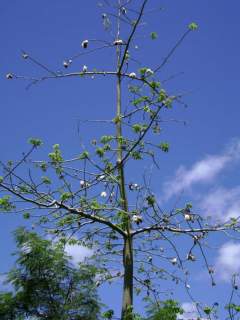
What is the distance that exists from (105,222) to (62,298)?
263 cm

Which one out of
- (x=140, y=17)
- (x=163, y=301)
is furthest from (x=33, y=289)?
(x=140, y=17)

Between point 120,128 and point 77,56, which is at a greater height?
point 77,56

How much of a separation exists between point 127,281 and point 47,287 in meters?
2.68

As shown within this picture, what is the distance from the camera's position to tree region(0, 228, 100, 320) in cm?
1066

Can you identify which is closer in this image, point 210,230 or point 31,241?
Result: point 210,230

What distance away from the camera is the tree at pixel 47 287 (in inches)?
420

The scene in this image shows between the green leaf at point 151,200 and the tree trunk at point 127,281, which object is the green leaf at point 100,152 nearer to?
the green leaf at point 151,200

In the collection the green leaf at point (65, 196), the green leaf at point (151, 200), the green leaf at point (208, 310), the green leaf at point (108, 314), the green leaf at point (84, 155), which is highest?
the green leaf at point (84, 155)

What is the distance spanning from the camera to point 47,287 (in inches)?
432

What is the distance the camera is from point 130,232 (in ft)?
29.7

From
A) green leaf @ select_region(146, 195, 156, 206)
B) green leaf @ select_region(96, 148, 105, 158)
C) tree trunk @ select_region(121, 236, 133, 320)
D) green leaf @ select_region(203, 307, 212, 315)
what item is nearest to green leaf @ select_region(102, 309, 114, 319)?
tree trunk @ select_region(121, 236, 133, 320)

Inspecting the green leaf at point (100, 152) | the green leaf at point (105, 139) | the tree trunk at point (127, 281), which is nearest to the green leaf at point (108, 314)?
the tree trunk at point (127, 281)

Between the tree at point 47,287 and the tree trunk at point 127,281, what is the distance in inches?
64.2

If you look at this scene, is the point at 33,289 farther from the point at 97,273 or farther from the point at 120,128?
the point at 120,128
